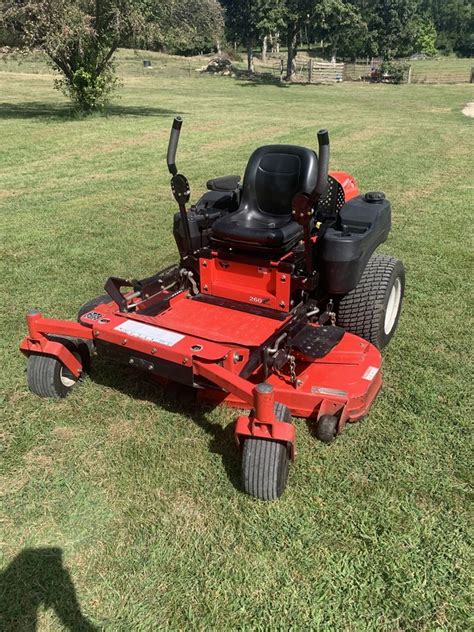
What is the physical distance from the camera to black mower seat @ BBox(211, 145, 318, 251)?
11.3 feet

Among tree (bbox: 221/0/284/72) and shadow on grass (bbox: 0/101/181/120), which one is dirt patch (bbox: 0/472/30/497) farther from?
tree (bbox: 221/0/284/72)

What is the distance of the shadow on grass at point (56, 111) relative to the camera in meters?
16.9

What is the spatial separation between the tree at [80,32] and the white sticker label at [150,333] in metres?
13.3

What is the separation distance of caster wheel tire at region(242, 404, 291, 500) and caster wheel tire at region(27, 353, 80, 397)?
135 cm

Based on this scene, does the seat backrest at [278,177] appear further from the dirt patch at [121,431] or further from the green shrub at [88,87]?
the green shrub at [88,87]

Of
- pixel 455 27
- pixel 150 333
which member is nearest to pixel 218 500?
pixel 150 333

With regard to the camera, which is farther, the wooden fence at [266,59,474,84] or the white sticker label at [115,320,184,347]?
the wooden fence at [266,59,474,84]

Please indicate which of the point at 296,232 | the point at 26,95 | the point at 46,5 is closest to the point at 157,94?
the point at 26,95

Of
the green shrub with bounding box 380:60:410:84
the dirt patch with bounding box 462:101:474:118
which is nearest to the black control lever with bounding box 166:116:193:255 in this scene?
the dirt patch with bounding box 462:101:474:118

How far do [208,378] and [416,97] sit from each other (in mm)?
27439

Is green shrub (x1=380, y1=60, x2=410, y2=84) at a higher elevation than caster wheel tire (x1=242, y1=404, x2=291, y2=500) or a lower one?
lower

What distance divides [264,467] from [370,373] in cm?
100

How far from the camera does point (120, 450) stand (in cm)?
294

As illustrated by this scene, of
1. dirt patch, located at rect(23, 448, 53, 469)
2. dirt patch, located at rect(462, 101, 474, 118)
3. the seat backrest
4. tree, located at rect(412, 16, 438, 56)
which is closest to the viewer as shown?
dirt patch, located at rect(23, 448, 53, 469)
